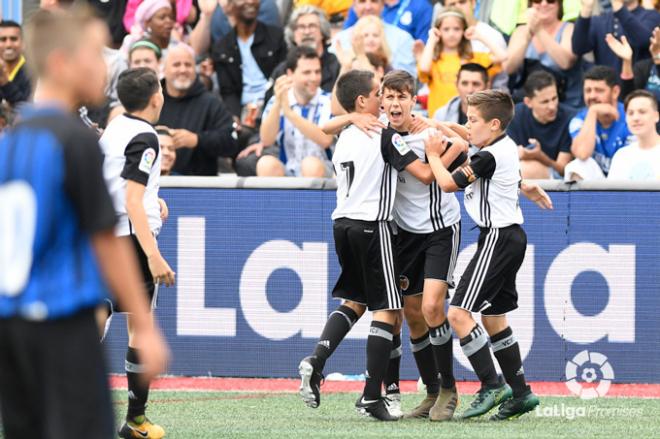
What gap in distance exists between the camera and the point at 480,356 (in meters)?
7.79

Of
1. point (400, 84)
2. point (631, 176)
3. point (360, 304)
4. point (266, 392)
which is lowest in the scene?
point (266, 392)

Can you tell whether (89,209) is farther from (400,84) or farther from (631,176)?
(631,176)

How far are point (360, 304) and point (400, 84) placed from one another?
4.70 ft

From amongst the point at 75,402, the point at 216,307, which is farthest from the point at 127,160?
the point at 216,307

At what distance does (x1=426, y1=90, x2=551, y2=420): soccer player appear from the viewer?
7.68m

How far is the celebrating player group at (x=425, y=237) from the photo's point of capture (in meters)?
7.71

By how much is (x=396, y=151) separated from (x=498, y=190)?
2.18 ft

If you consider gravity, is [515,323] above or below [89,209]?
below

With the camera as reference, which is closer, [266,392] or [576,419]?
[576,419]

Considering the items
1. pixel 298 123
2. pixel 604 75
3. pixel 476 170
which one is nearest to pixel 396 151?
pixel 476 170

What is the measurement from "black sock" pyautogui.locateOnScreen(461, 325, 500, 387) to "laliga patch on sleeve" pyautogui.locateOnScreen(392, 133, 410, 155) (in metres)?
1.17

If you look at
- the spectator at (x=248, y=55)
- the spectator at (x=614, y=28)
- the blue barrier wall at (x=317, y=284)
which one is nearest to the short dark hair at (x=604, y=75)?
the spectator at (x=614, y=28)

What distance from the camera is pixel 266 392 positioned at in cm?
949

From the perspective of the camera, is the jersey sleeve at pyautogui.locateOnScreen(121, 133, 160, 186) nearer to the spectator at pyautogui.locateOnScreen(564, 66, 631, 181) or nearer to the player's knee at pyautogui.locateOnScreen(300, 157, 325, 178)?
the player's knee at pyautogui.locateOnScreen(300, 157, 325, 178)
